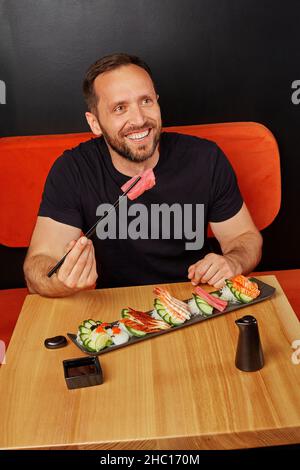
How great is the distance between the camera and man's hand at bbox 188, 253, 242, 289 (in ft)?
6.57

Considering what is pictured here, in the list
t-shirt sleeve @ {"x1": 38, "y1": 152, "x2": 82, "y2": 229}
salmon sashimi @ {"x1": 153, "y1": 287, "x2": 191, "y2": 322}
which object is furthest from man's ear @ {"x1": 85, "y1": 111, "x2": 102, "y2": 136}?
salmon sashimi @ {"x1": 153, "y1": 287, "x2": 191, "y2": 322}

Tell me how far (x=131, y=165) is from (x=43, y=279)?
2.05 ft

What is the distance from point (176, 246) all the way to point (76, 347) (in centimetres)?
90

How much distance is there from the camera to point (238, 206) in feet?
8.05

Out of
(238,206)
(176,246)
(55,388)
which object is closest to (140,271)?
(176,246)

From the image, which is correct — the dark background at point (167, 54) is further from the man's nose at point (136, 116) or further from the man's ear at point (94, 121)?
A: the man's nose at point (136, 116)

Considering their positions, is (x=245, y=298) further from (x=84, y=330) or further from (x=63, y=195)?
(x=63, y=195)

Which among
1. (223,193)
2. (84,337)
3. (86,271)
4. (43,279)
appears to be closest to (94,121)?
(223,193)

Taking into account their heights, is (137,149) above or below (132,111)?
below

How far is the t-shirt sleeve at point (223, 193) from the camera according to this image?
245 cm

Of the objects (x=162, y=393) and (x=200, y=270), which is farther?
(x=200, y=270)

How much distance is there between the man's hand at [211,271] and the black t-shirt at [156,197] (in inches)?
17.6

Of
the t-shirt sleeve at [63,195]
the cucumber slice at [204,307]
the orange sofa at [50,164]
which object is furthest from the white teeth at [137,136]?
A: the cucumber slice at [204,307]

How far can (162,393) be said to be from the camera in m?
1.45
